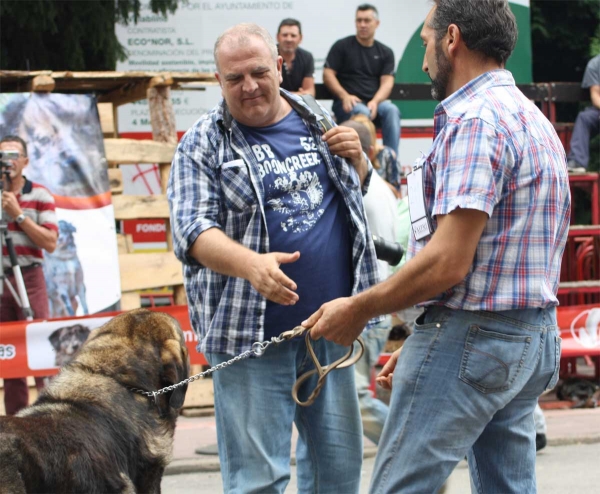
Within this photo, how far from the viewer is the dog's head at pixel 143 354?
375 cm

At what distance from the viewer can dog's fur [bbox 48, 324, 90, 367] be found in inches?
290

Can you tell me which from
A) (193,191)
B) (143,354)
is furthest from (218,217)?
(143,354)

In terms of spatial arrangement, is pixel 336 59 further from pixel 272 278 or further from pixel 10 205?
pixel 272 278

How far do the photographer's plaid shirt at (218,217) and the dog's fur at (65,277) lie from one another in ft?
14.2

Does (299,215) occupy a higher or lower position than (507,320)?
higher

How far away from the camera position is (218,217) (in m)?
3.62

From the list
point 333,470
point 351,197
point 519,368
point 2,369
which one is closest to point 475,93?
point 519,368

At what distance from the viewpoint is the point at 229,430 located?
3.60 metres

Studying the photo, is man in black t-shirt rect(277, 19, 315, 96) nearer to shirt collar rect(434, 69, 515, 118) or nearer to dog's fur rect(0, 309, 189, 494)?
dog's fur rect(0, 309, 189, 494)

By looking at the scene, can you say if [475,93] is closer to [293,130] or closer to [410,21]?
[293,130]

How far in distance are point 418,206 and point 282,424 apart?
115 centimetres

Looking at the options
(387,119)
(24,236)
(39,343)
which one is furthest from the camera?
(387,119)

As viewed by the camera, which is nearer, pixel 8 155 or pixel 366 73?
pixel 8 155

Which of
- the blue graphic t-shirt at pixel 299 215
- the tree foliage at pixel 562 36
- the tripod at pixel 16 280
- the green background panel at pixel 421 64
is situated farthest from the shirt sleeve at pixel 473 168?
the tree foliage at pixel 562 36
